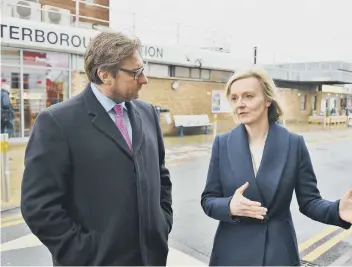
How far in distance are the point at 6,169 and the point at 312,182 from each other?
5.33 m

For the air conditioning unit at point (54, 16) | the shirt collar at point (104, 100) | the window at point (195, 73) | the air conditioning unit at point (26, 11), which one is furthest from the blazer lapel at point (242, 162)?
the window at point (195, 73)

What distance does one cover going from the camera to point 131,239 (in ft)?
6.15

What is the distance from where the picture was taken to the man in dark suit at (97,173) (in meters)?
1.73

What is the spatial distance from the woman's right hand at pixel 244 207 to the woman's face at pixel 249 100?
0.40 m

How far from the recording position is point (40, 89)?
12.9 meters

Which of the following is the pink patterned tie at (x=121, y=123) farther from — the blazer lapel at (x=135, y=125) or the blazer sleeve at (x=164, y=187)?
the blazer sleeve at (x=164, y=187)

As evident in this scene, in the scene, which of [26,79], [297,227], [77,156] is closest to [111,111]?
[77,156]

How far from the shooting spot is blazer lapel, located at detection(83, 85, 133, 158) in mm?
1808

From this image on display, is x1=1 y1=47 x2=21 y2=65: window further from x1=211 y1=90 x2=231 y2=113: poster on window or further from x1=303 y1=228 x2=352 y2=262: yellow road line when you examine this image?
x1=303 y1=228 x2=352 y2=262: yellow road line

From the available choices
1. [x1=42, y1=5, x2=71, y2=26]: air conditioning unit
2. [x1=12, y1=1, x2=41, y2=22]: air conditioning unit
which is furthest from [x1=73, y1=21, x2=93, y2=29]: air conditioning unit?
[x1=12, y1=1, x2=41, y2=22]: air conditioning unit

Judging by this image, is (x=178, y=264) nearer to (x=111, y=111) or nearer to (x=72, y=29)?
(x=111, y=111)

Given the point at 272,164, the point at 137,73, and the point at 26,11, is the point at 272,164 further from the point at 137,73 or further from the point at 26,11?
the point at 26,11

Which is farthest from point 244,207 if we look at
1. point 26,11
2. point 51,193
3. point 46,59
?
point 26,11

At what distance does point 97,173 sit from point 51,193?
0.22 meters
